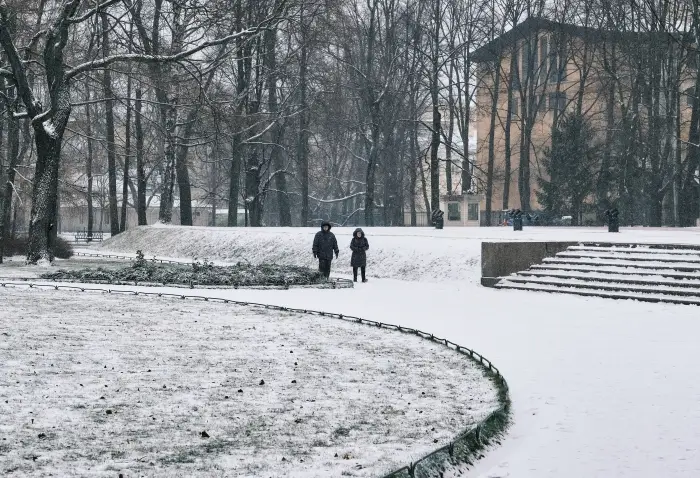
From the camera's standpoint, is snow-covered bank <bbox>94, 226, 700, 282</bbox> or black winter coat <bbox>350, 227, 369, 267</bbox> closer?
black winter coat <bbox>350, 227, 369, 267</bbox>

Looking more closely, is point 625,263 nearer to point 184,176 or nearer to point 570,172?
point 184,176

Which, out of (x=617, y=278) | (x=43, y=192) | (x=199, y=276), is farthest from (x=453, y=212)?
(x=617, y=278)

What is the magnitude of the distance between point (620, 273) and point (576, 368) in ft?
36.8

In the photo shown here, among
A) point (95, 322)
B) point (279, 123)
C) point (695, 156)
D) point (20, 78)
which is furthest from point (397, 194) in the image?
point (95, 322)

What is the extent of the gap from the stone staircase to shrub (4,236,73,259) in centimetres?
1824

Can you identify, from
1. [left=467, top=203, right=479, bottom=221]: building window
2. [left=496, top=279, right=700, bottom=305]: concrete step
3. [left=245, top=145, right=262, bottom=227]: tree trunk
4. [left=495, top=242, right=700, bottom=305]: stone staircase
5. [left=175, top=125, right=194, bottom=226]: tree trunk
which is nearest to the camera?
[left=496, top=279, right=700, bottom=305]: concrete step

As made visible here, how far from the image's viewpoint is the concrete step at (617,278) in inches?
798

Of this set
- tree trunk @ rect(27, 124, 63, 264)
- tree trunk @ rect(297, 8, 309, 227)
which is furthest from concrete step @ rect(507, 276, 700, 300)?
tree trunk @ rect(297, 8, 309, 227)

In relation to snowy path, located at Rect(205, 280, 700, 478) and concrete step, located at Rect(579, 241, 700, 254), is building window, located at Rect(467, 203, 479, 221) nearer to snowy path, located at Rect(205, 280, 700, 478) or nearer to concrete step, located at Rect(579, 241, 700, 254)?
concrete step, located at Rect(579, 241, 700, 254)

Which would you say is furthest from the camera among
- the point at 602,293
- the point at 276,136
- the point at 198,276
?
the point at 276,136

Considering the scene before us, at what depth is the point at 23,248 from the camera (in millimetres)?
35656

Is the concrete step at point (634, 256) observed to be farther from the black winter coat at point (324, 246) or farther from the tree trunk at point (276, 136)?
the tree trunk at point (276, 136)

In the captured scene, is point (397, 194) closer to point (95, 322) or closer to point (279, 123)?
point (279, 123)

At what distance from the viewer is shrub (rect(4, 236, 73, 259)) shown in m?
34.6
